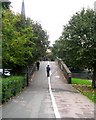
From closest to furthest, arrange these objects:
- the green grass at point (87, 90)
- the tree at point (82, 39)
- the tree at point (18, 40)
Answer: the green grass at point (87, 90) < the tree at point (18, 40) < the tree at point (82, 39)

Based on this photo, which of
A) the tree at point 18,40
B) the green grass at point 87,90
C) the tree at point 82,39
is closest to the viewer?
the green grass at point 87,90

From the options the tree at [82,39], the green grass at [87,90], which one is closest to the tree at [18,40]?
the tree at [82,39]

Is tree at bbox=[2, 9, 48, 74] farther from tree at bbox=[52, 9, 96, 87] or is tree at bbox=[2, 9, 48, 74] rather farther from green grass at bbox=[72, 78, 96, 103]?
green grass at bbox=[72, 78, 96, 103]

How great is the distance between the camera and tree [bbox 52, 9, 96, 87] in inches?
1458

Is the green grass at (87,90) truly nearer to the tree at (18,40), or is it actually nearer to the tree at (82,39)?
the tree at (82,39)

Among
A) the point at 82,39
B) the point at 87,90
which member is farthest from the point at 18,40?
the point at 87,90

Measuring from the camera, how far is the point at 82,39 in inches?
1478

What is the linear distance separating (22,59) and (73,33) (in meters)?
5.87

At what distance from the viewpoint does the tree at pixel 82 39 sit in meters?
37.0

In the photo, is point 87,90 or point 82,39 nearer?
Answer: point 87,90

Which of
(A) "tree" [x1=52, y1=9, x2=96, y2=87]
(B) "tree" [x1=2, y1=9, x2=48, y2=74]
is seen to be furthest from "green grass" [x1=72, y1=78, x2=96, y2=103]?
(B) "tree" [x1=2, y1=9, x2=48, y2=74]

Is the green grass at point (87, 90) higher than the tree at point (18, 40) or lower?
lower

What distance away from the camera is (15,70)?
1806 inches

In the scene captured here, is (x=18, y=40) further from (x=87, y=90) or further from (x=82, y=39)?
(x=87, y=90)
